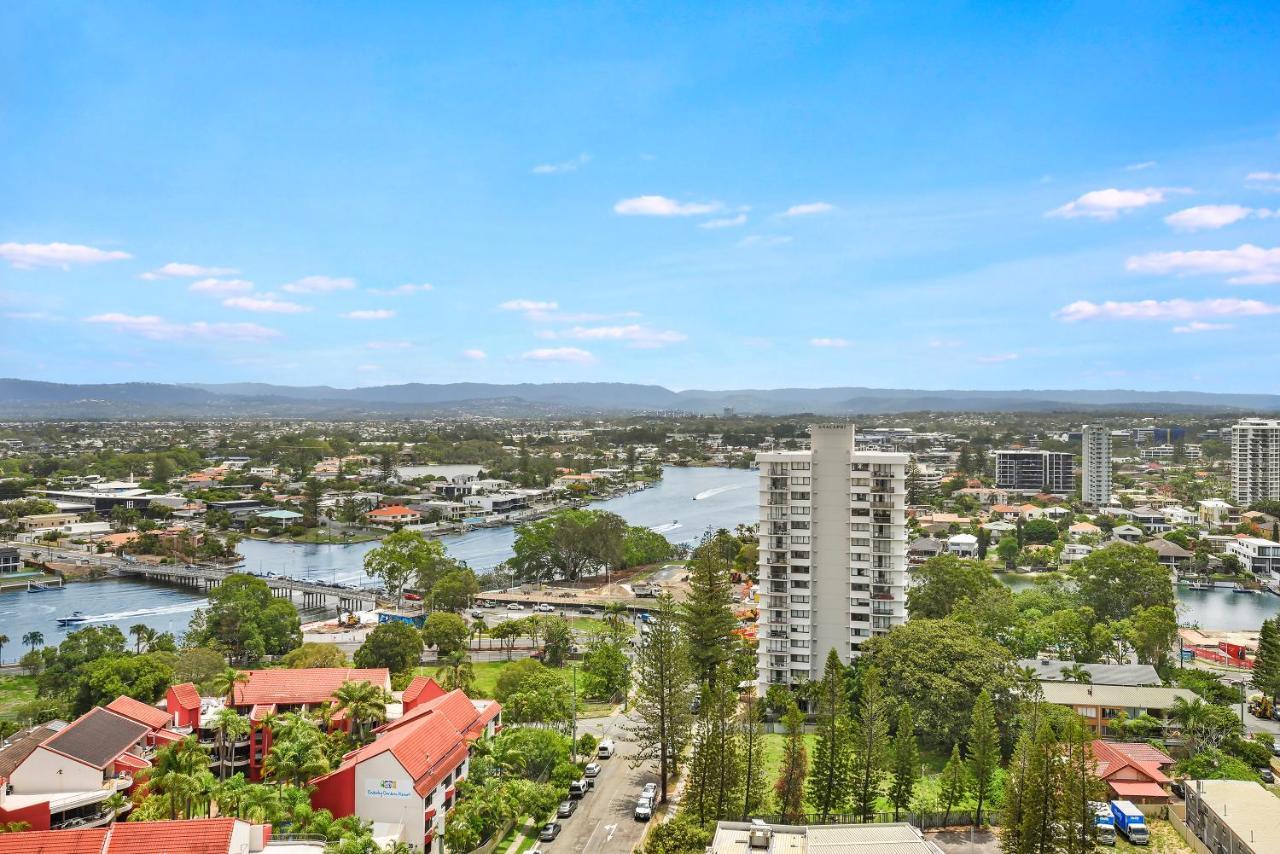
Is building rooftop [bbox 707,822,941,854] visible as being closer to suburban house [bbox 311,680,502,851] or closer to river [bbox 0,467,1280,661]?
suburban house [bbox 311,680,502,851]

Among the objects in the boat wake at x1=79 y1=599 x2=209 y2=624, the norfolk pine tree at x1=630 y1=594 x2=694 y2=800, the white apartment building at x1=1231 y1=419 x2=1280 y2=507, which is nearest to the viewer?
the norfolk pine tree at x1=630 y1=594 x2=694 y2=800

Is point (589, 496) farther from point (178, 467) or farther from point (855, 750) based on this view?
point (855, 750)

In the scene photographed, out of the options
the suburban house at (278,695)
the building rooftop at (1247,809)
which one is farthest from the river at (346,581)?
the building rooftop at (1247,809)

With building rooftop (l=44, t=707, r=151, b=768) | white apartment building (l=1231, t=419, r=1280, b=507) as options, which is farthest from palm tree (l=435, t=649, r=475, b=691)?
white apartment building (l=1231, t=419, r=1280, b=507)

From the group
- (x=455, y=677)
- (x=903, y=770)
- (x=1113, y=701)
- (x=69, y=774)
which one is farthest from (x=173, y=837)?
(x=1113, y=701)

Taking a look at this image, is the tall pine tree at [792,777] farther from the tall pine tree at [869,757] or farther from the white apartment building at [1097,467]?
the white apartment building at [1097,467]

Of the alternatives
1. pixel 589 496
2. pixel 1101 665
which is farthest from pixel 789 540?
pixel 589 496

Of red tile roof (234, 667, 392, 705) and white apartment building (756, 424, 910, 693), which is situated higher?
white apartment building (756, 424, 910, 693)
